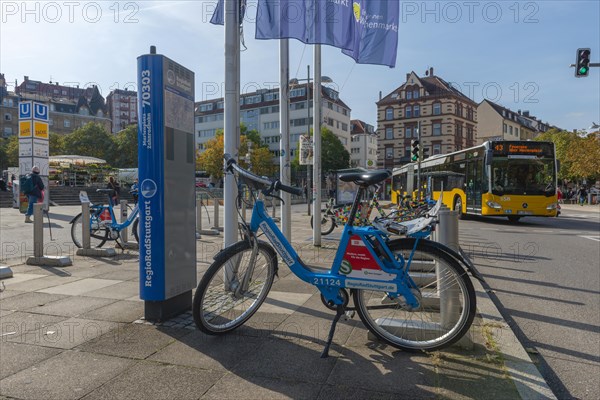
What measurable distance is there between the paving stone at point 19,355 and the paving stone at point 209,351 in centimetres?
82

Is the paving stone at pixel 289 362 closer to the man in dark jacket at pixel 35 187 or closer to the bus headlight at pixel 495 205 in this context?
the man in dark jacket at pixel 35 187

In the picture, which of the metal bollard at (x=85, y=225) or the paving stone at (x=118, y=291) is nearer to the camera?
the paving stone at (x=118, y=291)

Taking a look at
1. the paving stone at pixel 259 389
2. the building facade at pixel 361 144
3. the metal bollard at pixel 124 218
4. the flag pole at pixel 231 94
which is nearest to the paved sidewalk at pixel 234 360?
→ the paving stone at pixel 259 389

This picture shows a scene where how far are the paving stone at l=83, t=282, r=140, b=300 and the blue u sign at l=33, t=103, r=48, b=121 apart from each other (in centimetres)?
1561

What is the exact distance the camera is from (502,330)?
12.8 feet

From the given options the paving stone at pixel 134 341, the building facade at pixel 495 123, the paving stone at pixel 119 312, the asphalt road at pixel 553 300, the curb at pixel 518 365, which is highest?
→ the building facade at pixel 495 123

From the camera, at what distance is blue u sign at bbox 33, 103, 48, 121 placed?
17.9 m

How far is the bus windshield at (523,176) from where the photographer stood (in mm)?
16500

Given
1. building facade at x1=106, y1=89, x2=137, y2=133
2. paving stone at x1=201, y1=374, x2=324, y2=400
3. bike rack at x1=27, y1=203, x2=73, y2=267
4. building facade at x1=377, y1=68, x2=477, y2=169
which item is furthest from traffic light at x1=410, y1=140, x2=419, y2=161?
building facade at x1=106, y1=89, x2=137, y2=133

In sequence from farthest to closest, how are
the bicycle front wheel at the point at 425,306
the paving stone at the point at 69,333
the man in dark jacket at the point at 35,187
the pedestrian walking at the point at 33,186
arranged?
1. the man in dark jacket at the point at 35,187
2. the pedestrian walking at the point at 33,186
3. the paving stone at the point at 69,333
4. the bicycle front wheel at the point at 425,306

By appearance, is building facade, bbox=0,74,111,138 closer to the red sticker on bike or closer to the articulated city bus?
the articulated city bus

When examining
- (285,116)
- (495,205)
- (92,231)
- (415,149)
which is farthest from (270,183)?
(495,205)

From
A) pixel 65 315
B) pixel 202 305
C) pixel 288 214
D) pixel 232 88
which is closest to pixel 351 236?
pixel 202 305

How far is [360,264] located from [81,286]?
3813 millimetres
